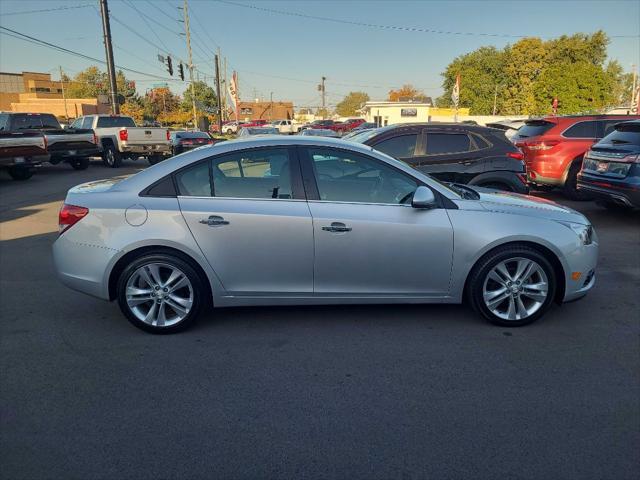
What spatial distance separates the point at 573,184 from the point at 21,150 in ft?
47.2

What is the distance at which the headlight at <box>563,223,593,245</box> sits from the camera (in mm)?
4273

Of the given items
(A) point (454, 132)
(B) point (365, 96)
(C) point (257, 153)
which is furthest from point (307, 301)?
(B) point (365, 96)

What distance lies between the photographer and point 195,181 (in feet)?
13.6

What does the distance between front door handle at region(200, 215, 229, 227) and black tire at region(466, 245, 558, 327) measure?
2119 mm

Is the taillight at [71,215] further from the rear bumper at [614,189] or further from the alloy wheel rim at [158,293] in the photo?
the rear bumper at [614,189]

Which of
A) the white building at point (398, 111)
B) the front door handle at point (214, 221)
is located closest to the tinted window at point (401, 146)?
the front door handle at point (214, 221)

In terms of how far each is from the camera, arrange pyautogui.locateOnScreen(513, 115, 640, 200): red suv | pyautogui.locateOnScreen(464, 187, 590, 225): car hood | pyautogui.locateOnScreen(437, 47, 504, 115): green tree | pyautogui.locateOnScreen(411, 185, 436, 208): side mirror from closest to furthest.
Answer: pyautogui.locateOnScreen(411, 185, 436, 208): side mirror → pyautogui.locateOnScreen(464, 187, 590, 225): car hood → pyautogui.locateOnScreen(513, 115, 640, 200): red suv → pyautogui.locateOnScreen(437, 47, 504, 115): green tree

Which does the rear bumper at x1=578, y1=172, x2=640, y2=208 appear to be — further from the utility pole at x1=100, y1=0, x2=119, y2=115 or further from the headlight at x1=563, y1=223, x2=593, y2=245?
the utility pole at x1=100, y1=0, x2=119, y2=115

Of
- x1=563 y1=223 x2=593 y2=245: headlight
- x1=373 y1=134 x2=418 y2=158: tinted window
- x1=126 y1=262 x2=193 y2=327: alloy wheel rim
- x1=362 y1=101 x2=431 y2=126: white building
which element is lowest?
x1=126 y1=262 x2=193 y2=327: alloy wheel rim

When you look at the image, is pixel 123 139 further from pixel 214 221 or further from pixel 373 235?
pixel 373 235

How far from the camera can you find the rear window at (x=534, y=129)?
1054cm

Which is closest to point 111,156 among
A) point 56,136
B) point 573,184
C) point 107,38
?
point 56,136

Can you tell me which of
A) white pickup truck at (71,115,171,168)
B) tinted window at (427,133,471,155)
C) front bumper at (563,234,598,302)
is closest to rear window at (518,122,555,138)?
Answer: tinted window at (427,133,471,155)

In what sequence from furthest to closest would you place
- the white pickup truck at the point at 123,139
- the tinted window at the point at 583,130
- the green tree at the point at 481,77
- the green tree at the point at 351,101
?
the green tree at the point at 351,101
the green tree at the point at 481,77
the white pickup truck at the point at 123,139
the tinted window at the point at 583,130
